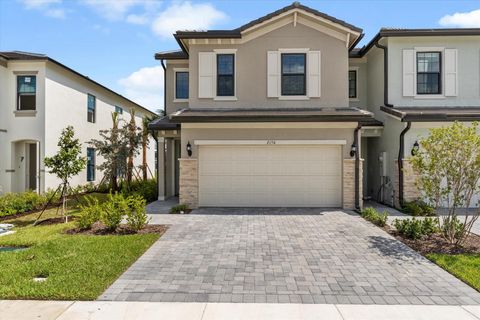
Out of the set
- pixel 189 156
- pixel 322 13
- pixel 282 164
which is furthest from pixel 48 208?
pixel 322 13

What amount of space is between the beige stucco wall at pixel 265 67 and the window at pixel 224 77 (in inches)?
10.8

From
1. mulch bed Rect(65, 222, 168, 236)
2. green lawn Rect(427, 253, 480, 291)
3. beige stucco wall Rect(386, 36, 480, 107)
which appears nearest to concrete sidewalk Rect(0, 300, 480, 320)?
green lawn Rect(427, 253, 480, 291)

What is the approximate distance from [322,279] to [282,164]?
7.26 metres

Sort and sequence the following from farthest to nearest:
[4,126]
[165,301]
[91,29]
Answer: [4,126]
[91,29]
[165,301]

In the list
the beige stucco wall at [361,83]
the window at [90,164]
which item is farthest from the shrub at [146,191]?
the beige stucco wall at [361,83]

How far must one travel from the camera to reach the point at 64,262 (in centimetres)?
654

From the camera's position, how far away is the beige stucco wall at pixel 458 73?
14031mm

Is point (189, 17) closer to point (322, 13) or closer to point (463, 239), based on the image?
point (322, 13)

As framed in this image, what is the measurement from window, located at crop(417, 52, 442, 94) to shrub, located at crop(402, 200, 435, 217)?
5.04 m

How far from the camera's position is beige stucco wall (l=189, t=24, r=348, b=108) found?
1338cm

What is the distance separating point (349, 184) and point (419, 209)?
251 cm

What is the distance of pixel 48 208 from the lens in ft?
44.7

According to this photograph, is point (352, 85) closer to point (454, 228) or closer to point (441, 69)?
point (441, 69)

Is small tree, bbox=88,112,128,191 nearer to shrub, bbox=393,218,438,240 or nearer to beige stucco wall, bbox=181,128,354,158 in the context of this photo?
beige stucco wall, bbox=181,128,354,158
